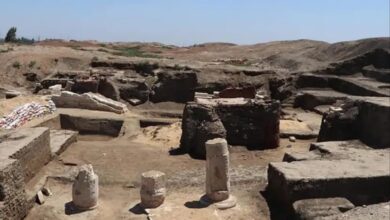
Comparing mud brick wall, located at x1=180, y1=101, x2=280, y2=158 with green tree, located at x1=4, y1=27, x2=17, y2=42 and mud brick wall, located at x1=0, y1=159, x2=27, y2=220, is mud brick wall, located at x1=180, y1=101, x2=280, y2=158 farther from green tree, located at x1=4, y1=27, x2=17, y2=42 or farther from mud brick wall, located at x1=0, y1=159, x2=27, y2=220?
green tree, located at x1=4, y1=27, x2=17, y2=42

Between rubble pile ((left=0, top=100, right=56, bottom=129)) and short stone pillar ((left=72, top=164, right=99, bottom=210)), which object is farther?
rubble pile ((left=0, top=100, right=56, bottom=129))

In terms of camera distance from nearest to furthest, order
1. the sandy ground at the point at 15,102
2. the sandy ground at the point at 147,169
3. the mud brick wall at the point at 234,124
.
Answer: the sandy ground at the point at 147,169 → the mud brick wall at the point at 234,124 → the sandy ground at the point at 15,102

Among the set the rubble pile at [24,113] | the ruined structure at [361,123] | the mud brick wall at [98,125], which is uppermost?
the ruined structure at [361,123]

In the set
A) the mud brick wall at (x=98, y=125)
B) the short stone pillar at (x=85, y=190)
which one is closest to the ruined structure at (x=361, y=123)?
the mud brick wall at (x=98, y=125)

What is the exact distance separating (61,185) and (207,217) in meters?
3.09

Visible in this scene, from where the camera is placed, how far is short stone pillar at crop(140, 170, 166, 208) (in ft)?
27.3

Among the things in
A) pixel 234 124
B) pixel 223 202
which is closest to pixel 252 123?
pixel 234 124

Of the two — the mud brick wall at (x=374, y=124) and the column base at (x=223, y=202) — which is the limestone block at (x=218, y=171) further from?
the mud brick wall at (x=374, y=124)

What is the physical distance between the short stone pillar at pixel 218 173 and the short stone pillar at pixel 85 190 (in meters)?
1.94

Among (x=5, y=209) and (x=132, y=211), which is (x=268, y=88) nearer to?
(x=132, y=211)

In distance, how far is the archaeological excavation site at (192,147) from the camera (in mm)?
8281

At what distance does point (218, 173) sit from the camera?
8625 millimetres

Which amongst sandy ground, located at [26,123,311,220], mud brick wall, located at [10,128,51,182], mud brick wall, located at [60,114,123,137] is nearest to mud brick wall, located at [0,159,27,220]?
sandy ground, located at [26,123,311,220]

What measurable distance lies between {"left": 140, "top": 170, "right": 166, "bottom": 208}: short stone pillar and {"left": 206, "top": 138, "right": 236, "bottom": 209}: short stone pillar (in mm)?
859
